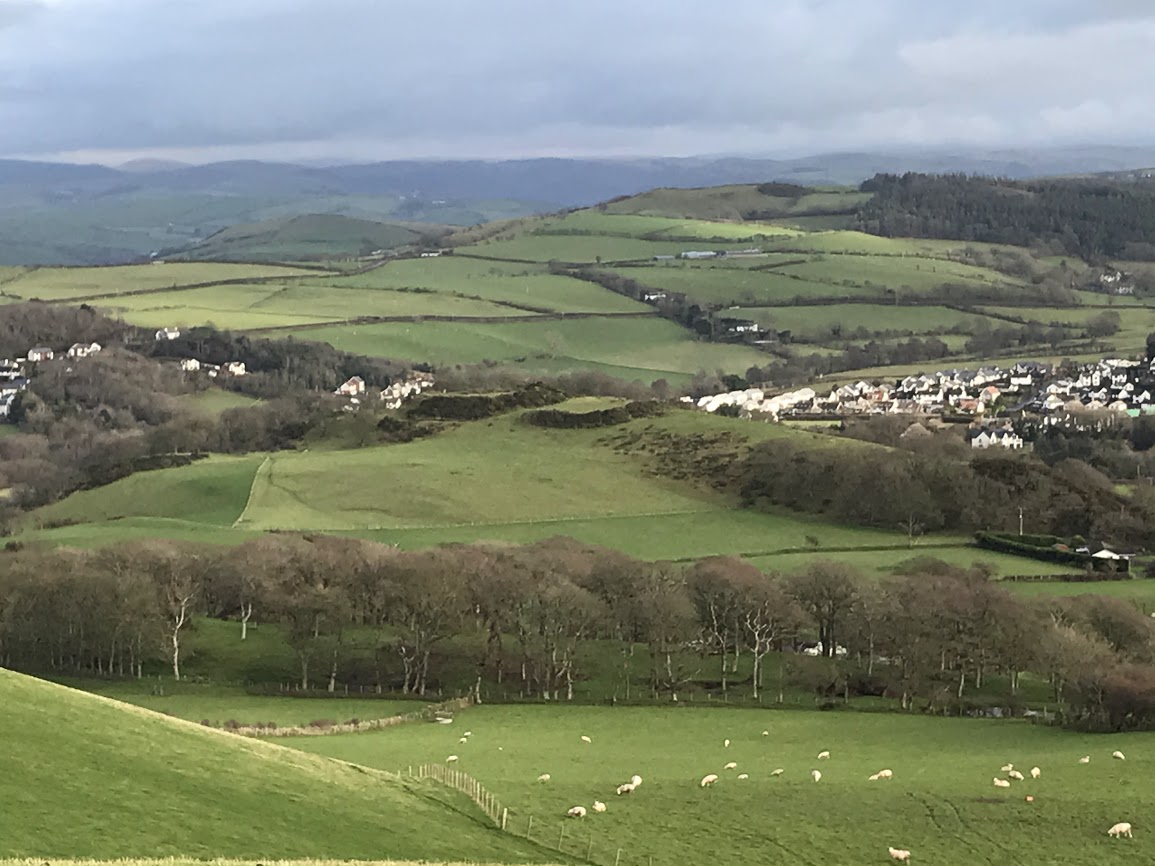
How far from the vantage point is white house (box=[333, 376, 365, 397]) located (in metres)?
157

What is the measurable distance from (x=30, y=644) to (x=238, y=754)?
31.8 m

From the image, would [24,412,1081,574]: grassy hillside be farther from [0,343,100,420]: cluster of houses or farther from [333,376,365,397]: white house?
[0,343,100,420]: cluster of houses

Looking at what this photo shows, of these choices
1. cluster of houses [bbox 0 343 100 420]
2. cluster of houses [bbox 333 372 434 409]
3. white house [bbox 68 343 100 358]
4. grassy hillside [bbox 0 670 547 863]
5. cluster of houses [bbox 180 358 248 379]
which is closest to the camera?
grassy hillside [bbox 0 670 547 863]

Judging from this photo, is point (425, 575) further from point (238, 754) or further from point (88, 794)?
point (88, 794)

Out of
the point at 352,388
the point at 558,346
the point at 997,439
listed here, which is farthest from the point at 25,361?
the point at 997,439

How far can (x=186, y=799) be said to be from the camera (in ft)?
104

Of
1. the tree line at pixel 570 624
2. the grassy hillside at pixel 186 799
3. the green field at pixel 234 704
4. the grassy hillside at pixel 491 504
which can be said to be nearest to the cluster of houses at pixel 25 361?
the grassy hillside at pixel 491 504

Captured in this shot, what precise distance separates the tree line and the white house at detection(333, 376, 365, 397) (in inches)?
3548

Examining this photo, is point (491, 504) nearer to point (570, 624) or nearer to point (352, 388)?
point (570, 624)

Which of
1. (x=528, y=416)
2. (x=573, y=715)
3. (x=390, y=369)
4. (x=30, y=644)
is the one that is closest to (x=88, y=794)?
(x=573, y=715)

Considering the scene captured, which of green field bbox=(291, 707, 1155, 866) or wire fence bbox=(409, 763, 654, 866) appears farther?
green field bbox=(291, 707, 1155, 866)

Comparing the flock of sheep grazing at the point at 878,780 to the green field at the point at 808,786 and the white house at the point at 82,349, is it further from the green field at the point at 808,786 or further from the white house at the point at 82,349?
the white house at the point at 82,349

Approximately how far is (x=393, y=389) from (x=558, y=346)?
3374 cm

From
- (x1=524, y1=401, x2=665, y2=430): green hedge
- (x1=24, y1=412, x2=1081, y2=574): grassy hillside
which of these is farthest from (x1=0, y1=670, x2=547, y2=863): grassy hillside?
(x1=524, y1=401, x2=665, y2=430): green hedge
